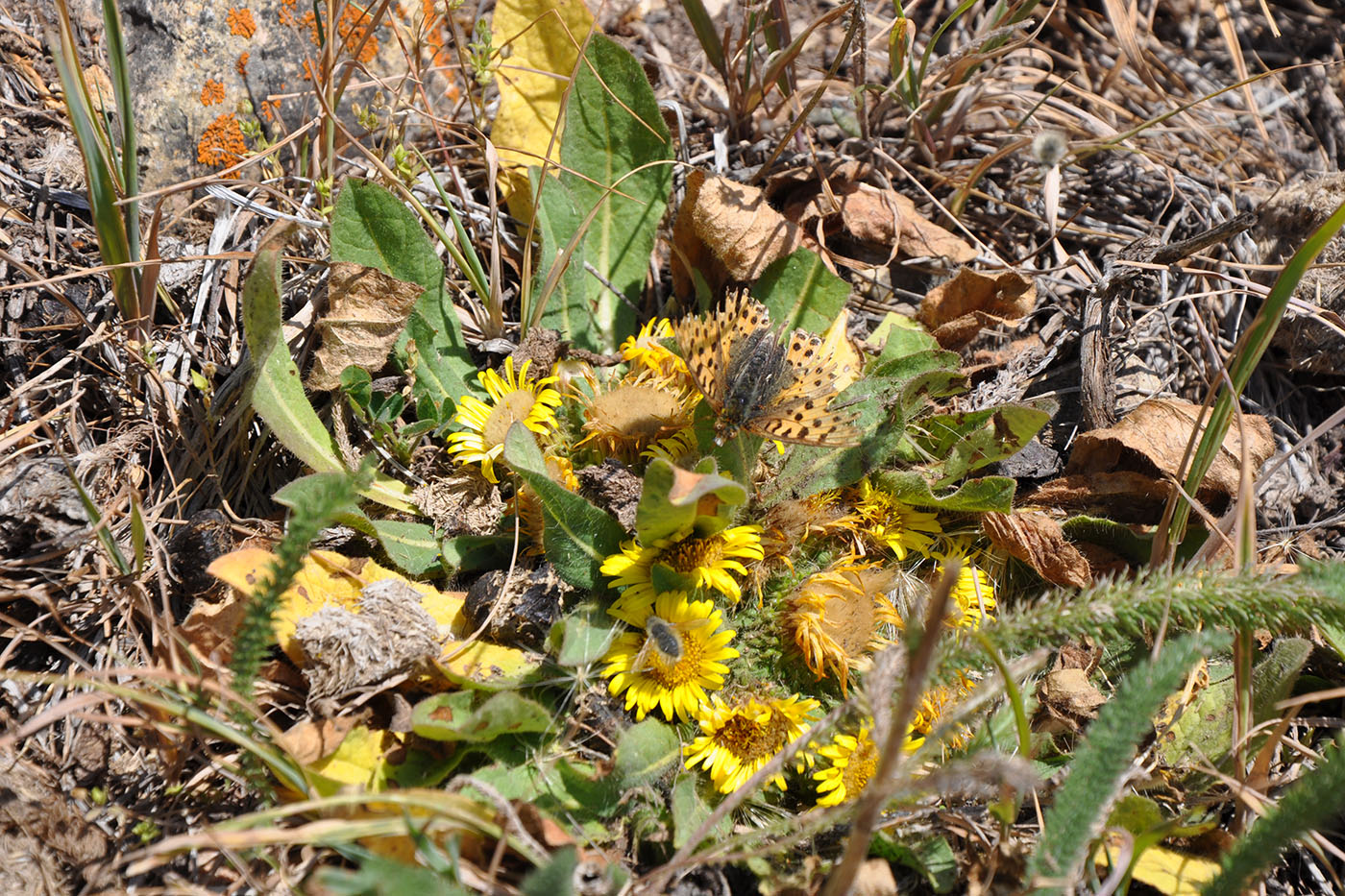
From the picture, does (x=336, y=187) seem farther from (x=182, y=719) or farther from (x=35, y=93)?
(x=182, y=719)

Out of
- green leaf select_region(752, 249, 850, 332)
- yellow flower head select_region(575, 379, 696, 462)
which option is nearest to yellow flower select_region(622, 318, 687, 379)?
yellow flower head select_region(575, 379, 696, 462)

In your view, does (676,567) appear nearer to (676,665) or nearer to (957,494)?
(676,665)

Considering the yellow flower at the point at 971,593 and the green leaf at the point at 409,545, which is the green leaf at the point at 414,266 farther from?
the yellow flower at the point at 971,593

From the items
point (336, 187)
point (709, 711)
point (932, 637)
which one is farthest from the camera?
point (336, 187)

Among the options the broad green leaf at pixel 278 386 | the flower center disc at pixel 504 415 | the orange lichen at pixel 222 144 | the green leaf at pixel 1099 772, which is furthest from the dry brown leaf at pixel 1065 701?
the orange lichen at pixel 222 144

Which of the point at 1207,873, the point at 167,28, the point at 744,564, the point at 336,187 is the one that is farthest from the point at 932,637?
the point at 167,28

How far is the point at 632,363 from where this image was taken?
259 cm

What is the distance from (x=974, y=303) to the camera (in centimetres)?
274

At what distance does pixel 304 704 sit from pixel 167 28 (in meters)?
2.15

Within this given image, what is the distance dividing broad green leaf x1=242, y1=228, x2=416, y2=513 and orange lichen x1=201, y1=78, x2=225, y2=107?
0.97 metres

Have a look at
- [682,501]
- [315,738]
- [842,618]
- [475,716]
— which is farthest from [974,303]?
[315,738]

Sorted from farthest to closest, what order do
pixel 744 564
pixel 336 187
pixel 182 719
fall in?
pixel 336 187
pixel 744 564
pixel 182 719

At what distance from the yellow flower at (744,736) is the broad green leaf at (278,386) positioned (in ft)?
3.18

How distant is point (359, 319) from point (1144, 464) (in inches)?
85.7
